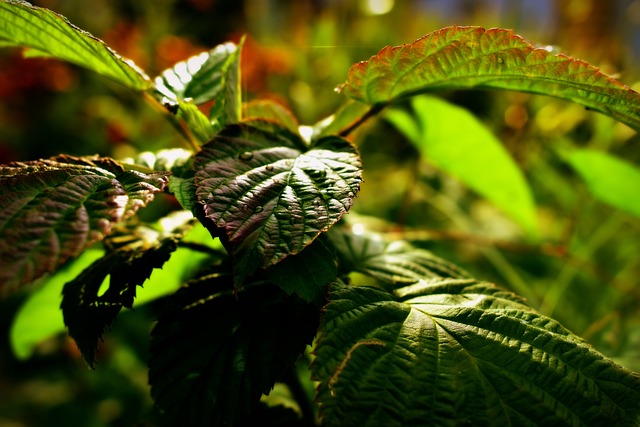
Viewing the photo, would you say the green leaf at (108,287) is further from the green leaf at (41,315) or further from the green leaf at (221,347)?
the green leaf at (41,315)

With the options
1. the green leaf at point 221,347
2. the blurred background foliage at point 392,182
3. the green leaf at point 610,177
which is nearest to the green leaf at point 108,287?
the green leaf at point 221,347

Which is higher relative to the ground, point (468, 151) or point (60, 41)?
point (468, 151)

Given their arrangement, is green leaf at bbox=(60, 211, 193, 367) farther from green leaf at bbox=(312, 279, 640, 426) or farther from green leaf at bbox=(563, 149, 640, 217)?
green leaf at bbox=(563, 149, 640, 217)

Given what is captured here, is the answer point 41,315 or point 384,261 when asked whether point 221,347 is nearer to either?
point 384,261

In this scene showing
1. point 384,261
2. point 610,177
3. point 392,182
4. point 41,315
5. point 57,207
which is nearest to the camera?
point 57,207

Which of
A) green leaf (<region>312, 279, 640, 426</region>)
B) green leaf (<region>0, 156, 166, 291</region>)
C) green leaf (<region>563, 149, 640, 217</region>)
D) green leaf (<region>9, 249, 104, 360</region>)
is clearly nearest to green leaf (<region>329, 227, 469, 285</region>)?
green leaf (<region>312, 279, 640, 426</region>)

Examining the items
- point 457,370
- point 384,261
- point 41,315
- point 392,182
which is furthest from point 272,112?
point 392,182
